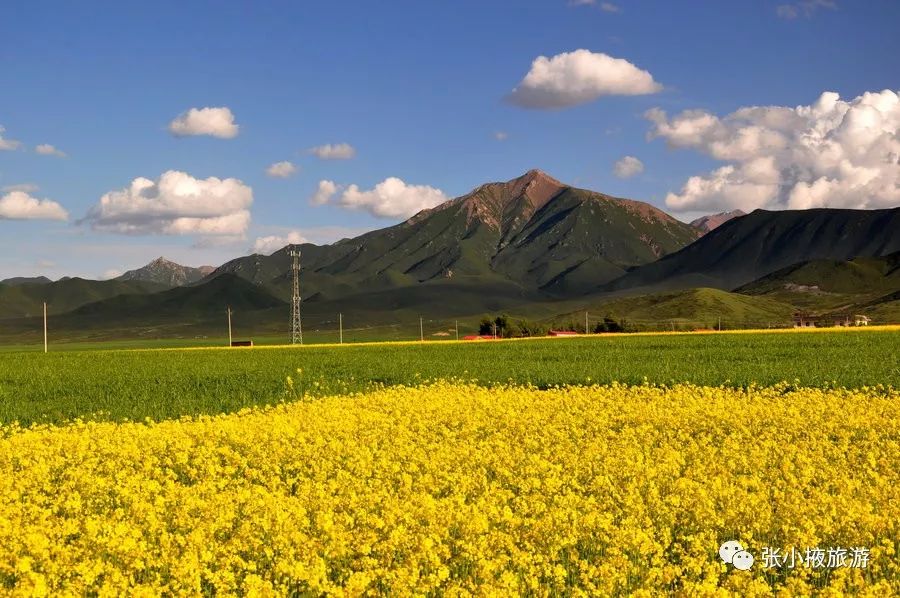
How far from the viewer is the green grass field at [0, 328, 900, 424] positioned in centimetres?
2992

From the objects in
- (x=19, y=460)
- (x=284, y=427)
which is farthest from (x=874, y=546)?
(x=19, y=460)

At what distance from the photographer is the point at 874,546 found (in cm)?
1052

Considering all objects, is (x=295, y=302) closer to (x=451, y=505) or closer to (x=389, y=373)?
(x=389, y=373)

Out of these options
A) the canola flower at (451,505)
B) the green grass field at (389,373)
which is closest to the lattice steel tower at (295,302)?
the green grass field at (389,373)

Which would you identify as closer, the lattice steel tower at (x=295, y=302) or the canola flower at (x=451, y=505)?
the canola flower at (x=451, y=505)

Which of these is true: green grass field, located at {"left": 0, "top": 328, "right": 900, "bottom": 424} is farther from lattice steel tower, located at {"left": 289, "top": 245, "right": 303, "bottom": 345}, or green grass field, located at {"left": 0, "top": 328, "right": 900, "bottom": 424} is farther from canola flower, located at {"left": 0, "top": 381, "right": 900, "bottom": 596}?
lattice steel tower, located at {"left": 289, "top": 245, "right": 303, "bottom": 345}

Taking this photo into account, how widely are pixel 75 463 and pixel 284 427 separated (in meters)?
4.73

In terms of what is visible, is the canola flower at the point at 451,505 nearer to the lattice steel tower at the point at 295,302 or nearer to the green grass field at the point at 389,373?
the green grass field at the point at 389,373

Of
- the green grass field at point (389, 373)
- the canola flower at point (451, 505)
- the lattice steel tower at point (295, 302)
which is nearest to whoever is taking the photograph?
the canola flower at point (451, 505)

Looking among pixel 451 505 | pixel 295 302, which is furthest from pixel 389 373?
pixel 295 302

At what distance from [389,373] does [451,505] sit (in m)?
29.7

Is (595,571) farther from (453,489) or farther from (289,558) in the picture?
(453,489)

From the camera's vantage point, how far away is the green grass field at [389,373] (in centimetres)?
2992

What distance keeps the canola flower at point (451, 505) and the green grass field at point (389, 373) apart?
8.36 meters
